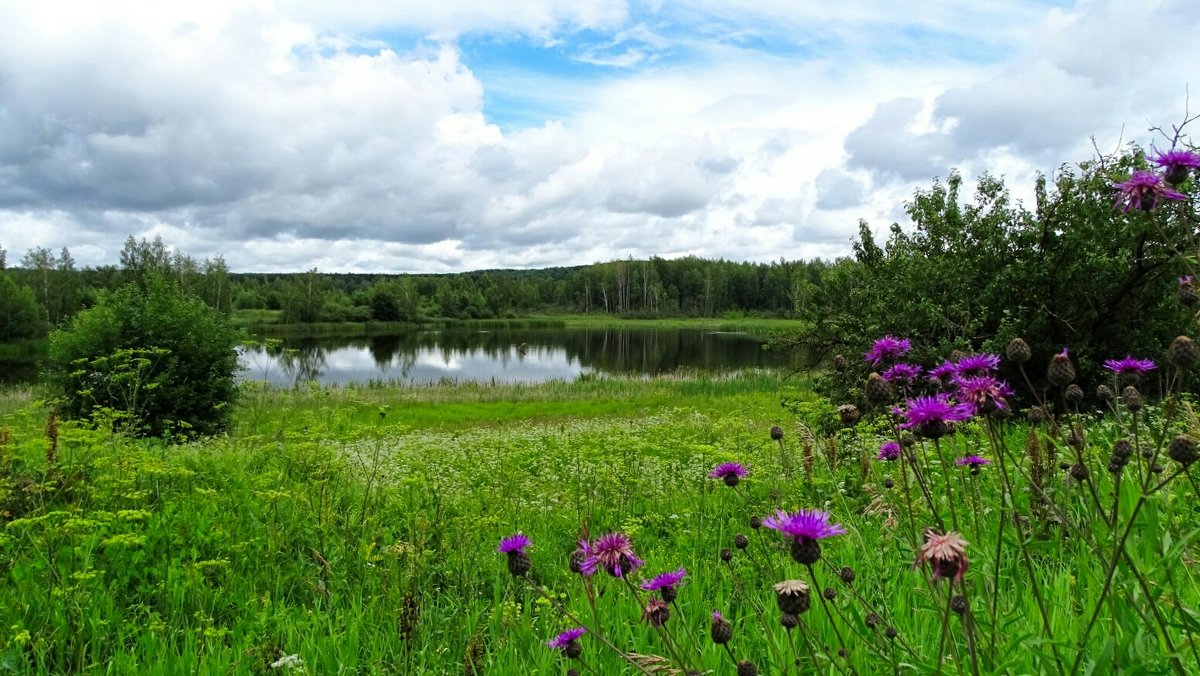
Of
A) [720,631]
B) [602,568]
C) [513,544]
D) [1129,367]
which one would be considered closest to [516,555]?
[513,544]

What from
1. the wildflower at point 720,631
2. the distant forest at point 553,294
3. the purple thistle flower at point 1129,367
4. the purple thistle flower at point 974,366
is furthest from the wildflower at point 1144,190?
the distant forest at point 553,294

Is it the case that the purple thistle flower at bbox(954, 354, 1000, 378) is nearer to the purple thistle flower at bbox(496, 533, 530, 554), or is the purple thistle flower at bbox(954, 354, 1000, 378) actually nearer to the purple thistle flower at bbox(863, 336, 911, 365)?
the purple thistle flower at bbox(863, 336, 911, 365)

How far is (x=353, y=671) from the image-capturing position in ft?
10.2

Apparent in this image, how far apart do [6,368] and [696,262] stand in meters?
118

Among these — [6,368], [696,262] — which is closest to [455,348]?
[6,368]

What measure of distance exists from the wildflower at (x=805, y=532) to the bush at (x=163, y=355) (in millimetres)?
13831

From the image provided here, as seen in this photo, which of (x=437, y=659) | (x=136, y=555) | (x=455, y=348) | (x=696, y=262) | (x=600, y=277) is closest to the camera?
(x=437, y=659)

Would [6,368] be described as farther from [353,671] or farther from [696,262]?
[696,262]

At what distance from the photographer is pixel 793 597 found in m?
1.28

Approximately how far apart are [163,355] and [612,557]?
562 inches

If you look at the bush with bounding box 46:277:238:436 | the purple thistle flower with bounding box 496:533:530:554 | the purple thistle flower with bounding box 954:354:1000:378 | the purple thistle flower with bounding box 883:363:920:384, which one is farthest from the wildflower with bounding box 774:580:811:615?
the bush with bounding box 46:277:238:436

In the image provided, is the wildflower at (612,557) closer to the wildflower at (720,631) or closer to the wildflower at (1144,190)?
the wildflower at (720,631)

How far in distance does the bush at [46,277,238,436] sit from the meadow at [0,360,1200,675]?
6048 mm

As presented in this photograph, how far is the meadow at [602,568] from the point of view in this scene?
185 cm
